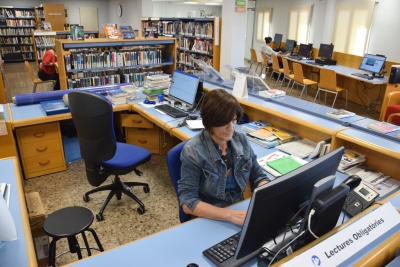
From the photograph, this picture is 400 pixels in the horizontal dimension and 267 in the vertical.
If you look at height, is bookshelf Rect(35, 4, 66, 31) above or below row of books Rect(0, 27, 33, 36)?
above

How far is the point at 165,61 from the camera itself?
18.0 feet

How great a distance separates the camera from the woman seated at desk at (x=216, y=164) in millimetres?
1463

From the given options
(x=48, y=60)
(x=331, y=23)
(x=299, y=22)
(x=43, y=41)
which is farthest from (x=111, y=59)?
(x=299, y=22)

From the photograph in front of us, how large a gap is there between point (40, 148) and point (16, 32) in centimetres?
1053

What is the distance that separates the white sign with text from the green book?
0.85 metres

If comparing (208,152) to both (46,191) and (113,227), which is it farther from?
(46,191)

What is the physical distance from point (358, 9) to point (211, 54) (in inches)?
167

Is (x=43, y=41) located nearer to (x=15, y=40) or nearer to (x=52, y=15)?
(x=52, y=15)

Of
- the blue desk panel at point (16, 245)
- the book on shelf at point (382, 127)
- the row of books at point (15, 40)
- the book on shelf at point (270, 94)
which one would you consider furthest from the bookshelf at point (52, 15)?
the book on shelf at point (382, 127)

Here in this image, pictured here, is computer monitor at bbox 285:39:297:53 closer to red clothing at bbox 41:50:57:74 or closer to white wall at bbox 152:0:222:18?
red clothing at bbox 41:50:57:74

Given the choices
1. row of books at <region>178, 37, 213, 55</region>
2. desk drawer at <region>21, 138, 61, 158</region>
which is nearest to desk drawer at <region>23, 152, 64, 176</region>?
desk drawer at <region>21, 138, 61, 158</region>

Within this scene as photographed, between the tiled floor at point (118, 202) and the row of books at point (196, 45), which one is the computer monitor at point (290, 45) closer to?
the row of books at point (196, 45)

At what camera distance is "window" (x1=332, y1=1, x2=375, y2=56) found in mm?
7660

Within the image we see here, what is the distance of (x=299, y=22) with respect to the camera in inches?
395
